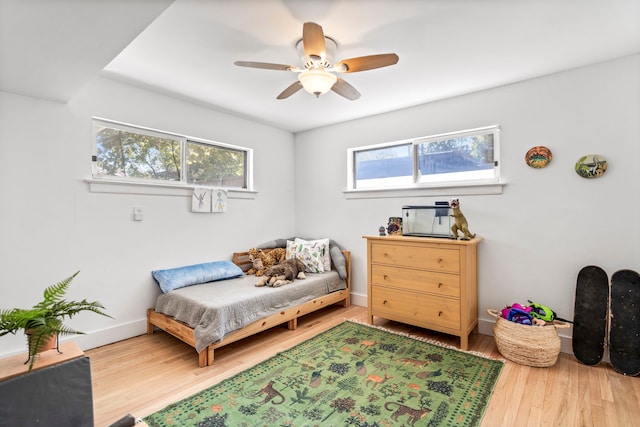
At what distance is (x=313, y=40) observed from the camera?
1673mm

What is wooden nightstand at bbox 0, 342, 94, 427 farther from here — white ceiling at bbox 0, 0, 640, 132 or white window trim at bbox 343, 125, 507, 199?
white window trim at bbox 343, 125, 507, 199

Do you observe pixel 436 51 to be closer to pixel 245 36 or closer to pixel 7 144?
pixel 245 36

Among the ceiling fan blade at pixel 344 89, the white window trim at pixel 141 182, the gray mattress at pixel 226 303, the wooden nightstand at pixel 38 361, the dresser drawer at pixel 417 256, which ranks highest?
the ceiling fan blade at pixel 344 89

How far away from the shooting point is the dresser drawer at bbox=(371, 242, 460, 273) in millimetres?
2588

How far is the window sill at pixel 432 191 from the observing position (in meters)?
2.84

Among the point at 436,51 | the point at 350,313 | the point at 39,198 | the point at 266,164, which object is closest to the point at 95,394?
the point at 39,198

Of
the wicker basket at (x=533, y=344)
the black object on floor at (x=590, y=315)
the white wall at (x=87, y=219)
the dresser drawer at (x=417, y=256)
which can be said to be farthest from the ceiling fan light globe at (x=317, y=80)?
the black object on floor at (x=590, y=315)

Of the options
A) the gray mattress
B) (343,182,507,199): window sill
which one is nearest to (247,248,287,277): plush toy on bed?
the gray mattress

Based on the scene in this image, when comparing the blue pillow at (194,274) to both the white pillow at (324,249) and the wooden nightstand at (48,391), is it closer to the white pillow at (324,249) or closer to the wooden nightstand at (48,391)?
the white pillow at (324,249)

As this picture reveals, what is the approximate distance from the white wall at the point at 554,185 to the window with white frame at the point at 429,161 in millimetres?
118

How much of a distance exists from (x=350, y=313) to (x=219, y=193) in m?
2.05

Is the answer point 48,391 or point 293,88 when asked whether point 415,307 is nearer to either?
point 293,88

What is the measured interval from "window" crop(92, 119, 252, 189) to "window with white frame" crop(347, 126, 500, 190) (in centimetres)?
149

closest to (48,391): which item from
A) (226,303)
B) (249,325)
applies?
(226,303)
